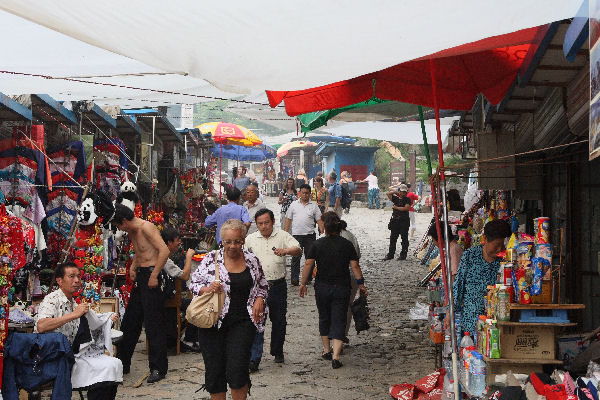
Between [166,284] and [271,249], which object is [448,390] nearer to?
[271,249]

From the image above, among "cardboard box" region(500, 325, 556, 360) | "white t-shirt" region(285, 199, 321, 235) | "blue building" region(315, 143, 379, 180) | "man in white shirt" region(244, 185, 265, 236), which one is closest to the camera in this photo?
"cardboard box" region(500, 325, 556, 360)

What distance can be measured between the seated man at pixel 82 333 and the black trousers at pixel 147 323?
1.45 metres

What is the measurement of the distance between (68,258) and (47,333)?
2946 millimetres

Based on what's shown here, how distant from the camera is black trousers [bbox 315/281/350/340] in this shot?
27.9ft

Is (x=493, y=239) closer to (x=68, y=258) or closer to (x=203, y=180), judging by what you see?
(x=68, y=258)

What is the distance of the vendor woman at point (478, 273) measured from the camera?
6.52 metres

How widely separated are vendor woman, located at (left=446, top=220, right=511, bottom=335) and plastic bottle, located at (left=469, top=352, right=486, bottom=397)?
0.88 meters

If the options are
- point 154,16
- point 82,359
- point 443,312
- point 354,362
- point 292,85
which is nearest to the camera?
point 154,16

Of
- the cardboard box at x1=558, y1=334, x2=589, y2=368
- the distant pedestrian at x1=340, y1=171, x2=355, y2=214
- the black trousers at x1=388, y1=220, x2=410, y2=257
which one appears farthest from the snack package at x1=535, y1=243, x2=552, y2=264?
the distant pedestrian at x1=340, y1=171, x2=355, y2=214

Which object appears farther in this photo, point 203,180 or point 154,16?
point 203,180

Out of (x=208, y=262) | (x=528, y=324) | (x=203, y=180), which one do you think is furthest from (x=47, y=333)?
(x=203, y=180)

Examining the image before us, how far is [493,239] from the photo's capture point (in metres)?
6.52

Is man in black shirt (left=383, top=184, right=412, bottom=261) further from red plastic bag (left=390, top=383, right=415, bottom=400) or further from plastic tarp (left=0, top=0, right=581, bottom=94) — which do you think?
plastic tarp (left=0, top=0, right=581, bottom=94)

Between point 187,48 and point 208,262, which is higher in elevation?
point 187,48
